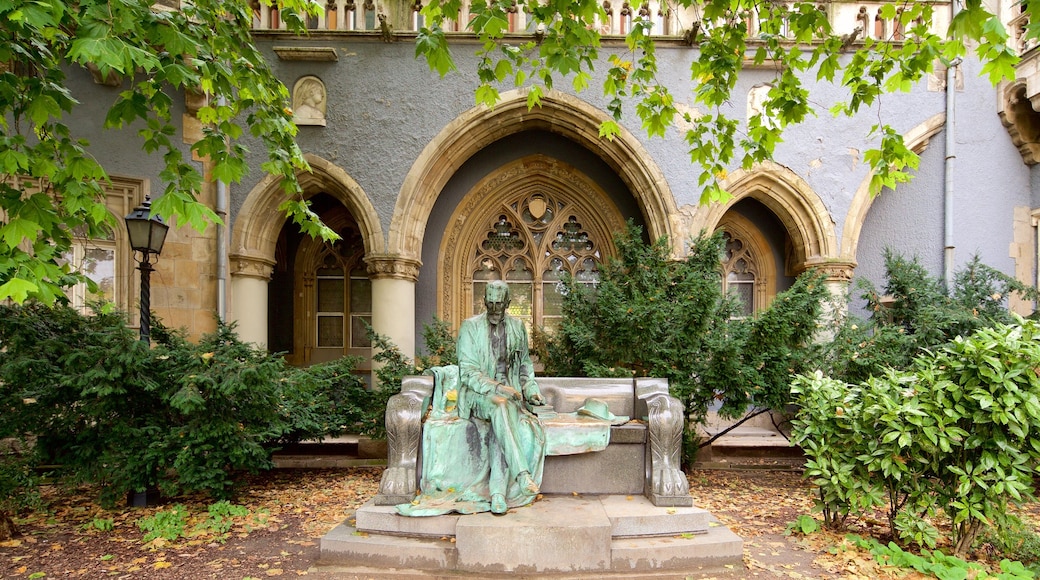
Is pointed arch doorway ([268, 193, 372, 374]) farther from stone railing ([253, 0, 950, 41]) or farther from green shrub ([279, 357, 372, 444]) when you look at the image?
green shrub ([279, 357, 372, 444])

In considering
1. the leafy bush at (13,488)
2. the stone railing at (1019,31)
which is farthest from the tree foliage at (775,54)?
the leafy bush at (13,488)

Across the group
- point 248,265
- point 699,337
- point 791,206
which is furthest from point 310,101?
point 791,206

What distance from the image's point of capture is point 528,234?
9406 mm

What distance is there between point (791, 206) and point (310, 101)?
23.4 ft

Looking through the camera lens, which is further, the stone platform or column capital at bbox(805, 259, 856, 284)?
column capital at bbox(805, 259, 856, 284)

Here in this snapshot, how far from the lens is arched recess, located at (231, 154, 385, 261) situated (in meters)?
7.72

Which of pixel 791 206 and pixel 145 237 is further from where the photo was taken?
pixel 791 206

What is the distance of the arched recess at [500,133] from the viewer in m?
7.94

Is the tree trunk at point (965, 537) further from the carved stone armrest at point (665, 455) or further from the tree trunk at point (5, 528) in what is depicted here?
the tree trunk at point (5, 528)

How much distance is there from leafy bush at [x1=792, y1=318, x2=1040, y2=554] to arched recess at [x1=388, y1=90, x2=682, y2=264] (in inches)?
169

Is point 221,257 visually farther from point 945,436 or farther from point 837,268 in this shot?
point 837,268

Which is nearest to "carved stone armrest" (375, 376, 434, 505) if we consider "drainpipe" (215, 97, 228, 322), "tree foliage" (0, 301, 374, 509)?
"tree foliage" (0, 301, 374, 509)

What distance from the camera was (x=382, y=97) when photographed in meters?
7.98

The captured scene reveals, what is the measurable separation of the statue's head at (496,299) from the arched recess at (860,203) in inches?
241
